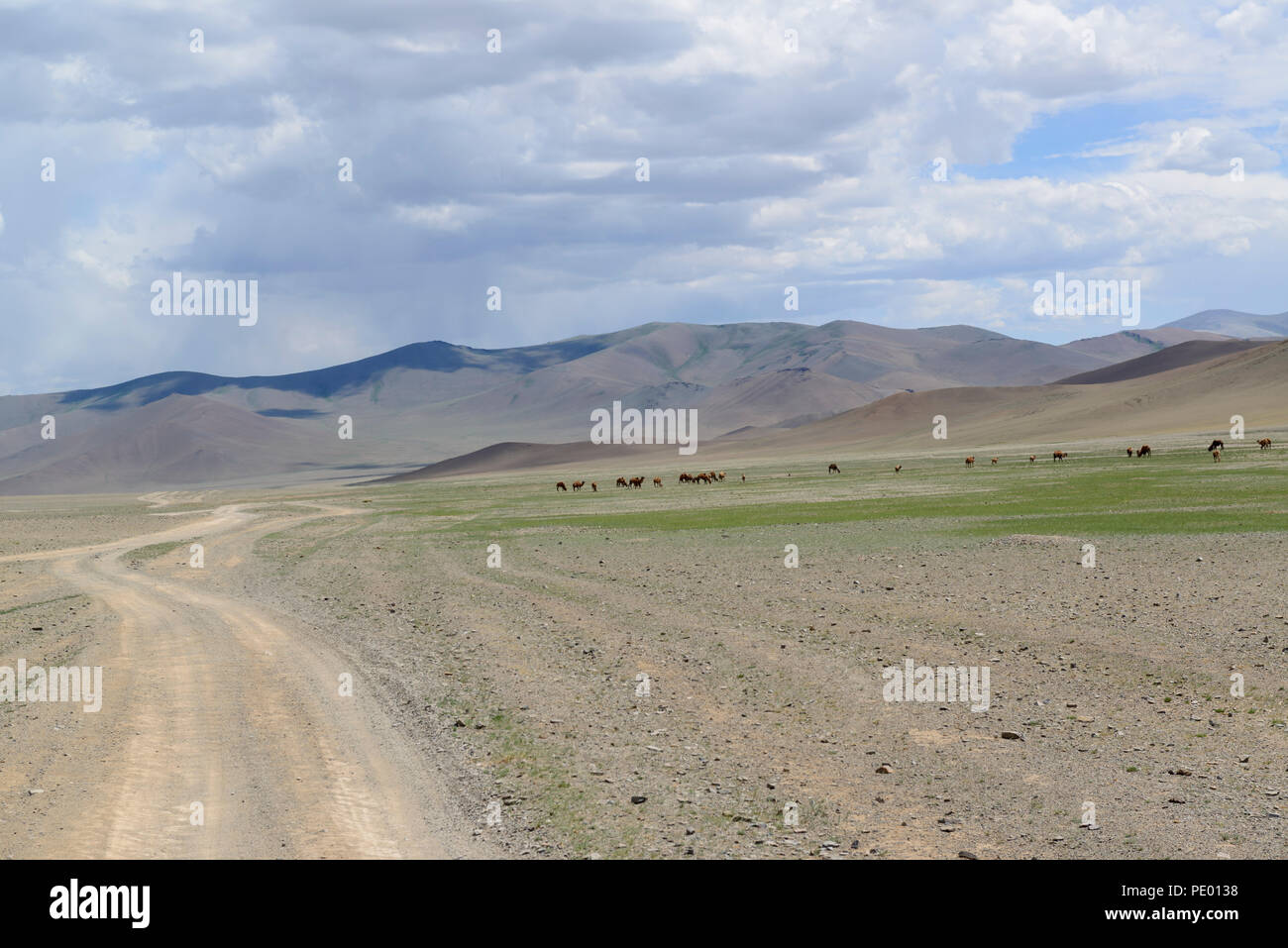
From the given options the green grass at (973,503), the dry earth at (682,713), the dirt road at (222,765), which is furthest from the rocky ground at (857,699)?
the green grass at (973,503)

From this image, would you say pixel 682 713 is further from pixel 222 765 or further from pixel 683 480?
pixel 683 480

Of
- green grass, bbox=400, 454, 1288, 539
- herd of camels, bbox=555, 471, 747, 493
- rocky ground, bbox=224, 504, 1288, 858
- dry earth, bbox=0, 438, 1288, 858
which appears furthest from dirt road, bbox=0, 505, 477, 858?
herd of camels, bbox=555, 471, 747, 493

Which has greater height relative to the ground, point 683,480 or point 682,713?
point 683,480

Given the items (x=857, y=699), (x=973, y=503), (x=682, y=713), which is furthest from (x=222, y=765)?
(x=973, y=503)

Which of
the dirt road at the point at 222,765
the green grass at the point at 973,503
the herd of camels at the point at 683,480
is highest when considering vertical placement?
the herd of camels at the point at 683,480

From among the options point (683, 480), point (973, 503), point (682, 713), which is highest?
point (683, 480)

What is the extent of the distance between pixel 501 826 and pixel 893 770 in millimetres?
4614

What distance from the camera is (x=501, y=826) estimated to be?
11047 millimetres

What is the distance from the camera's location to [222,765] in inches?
517

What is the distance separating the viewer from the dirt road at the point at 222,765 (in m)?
10.5

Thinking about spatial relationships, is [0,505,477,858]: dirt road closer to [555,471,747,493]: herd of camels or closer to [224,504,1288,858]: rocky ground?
[224,504,1288,858]: rocky ground

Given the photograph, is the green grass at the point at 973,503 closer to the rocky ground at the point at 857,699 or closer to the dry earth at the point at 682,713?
the dry earth at the point at 682,713

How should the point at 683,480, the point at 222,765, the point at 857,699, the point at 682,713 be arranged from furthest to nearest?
the point at 683,480, the point at 857,699, the point at 682,713, the point at 222,765
